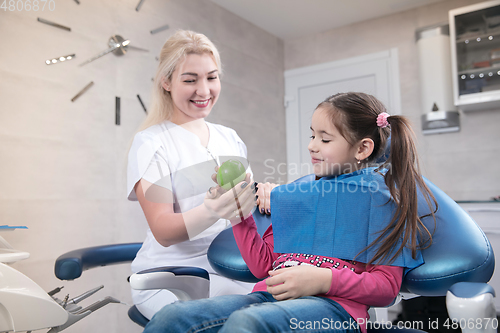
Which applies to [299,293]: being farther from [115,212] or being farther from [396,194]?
[115,212]

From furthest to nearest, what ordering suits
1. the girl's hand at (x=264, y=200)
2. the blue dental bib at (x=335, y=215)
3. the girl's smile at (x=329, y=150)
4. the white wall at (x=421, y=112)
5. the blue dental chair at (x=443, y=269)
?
the white wall at (x=421, y=112) → the girl's hand at (x=264, y=200) → the girl's smile at (x=329, y=150) → the blue dental bib at (x=335, y=215) → the blue dental chair at (x=443, y=269)

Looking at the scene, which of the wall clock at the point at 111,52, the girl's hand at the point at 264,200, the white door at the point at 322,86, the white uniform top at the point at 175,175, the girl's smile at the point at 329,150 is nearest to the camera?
the girl's smile at the point at 329,150

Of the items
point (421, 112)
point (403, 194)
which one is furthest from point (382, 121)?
point (421, 112)

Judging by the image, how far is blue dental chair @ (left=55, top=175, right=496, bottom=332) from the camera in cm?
70

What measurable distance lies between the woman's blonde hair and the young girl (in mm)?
560

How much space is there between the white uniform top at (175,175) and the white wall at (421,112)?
236 centimetres

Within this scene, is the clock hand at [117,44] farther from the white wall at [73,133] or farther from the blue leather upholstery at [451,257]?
the blue leather upholstery at [451,257]

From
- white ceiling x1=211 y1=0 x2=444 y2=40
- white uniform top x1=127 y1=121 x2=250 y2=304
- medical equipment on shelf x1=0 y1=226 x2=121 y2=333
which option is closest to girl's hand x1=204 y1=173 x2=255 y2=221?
white uniform top x1=127 y1=121 x2=250 y2=304

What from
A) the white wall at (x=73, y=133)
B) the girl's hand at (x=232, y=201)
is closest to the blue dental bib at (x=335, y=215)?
the girl's hand at (x=232, y=201)

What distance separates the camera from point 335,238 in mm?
971

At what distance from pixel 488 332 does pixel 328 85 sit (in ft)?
11.2

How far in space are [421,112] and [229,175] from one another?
9.63 feet

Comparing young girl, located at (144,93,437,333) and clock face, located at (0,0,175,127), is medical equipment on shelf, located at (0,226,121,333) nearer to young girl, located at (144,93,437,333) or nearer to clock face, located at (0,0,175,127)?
young girl, located at (144,93,437,333)

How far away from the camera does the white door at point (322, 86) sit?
359 centimetres
